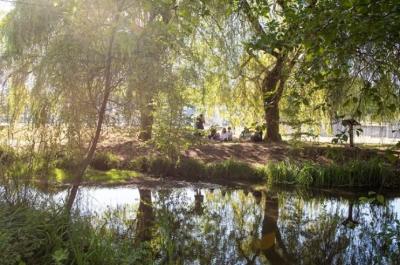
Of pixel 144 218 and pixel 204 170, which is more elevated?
pixel 204 170

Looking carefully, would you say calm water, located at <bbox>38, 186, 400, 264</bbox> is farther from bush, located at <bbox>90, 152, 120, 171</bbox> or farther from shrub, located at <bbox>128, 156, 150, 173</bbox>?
bush, located at <bbox>90, 152, 120, 171</bbox>

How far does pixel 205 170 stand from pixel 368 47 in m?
6.84

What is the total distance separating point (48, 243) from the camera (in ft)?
12.2

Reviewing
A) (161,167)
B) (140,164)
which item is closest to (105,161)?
(140,164)

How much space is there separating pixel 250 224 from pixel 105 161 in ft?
18.4

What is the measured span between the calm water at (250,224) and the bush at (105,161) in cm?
201

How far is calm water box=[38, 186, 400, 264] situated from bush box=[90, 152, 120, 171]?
2005mm

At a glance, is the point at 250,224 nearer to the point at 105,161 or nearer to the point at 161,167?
the point at 161,167

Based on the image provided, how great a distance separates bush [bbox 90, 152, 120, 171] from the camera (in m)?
11.1

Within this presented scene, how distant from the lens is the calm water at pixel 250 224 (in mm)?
5289

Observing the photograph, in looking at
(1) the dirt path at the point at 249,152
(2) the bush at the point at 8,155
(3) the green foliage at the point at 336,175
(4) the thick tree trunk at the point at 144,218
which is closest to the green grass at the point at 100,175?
(1) the dirt path at the point at 249,152

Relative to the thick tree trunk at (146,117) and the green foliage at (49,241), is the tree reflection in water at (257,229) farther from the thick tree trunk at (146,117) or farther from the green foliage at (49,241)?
the thick tree trunk at (146,117)

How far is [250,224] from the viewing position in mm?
Answer: 6832

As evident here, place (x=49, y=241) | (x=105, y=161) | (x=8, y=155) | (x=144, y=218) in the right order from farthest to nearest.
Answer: (x=105, y=161) < (x=144, y=218) < (x=8, y=155) < (x=49, y=241)
